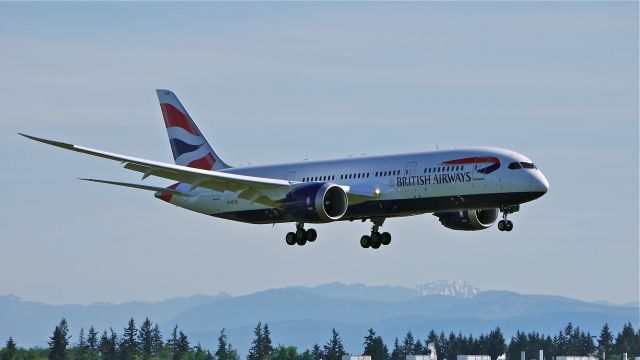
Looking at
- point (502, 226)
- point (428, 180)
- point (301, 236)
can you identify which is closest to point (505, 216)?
point (502, 226)

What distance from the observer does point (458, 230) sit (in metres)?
96.8

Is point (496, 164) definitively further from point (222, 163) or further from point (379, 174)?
point (222, 163)

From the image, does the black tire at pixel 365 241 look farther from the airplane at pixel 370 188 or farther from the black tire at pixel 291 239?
the black tire at pixel 291 239

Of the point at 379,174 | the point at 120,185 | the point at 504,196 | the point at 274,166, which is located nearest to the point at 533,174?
the point at 504,196

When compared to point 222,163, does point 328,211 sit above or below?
below

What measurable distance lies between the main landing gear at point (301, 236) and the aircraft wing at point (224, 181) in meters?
2.71

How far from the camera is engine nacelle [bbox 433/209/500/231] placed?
9531 centimetres

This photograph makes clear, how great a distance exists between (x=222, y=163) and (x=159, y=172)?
1772 cm

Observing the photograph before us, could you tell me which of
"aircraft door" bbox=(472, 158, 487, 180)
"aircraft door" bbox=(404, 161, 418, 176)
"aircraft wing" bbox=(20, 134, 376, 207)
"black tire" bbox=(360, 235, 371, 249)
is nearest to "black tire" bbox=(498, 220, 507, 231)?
"aircraft door" bbox=(472, 158, 487, 180)

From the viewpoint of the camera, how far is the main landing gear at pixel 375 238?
95875 mm

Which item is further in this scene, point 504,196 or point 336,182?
point 336,182

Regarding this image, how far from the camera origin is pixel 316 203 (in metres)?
87.0

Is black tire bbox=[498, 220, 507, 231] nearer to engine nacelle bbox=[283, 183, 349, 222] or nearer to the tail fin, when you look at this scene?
engine nacelle bbox=[283, 183, 349, 222]

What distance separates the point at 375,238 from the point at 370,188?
293 inches
